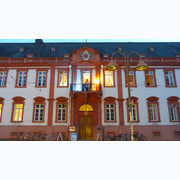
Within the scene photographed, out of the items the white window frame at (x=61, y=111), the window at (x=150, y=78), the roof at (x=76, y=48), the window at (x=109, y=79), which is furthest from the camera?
the roof at (x=76, y=48)

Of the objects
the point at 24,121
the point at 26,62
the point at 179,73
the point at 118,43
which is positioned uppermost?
the point at 118,43

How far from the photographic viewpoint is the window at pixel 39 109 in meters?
15.2

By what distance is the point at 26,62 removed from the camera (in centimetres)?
1684

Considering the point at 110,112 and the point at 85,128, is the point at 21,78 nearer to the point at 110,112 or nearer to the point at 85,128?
the point at 85,128

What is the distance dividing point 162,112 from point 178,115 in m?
1.74

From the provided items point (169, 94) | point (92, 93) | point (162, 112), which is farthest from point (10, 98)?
point (169, 94)

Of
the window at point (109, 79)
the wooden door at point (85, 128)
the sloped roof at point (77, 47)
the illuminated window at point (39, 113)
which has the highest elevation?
the sloped roof at point (77, 47)

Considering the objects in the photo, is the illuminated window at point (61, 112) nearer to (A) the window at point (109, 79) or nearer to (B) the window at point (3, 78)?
(A) the window at point (109, 79)

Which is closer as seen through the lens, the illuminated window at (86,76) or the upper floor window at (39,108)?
the upper floor window at (39,108)

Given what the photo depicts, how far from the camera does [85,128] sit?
15047 mm

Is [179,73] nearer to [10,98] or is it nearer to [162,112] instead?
[162,112]

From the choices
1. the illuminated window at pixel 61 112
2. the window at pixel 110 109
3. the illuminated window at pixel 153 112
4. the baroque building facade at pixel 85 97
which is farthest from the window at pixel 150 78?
the illuminated window at pixel 61 112

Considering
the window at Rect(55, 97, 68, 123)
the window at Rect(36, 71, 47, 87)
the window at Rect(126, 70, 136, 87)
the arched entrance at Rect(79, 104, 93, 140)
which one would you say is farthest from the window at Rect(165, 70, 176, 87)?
the window at Rect(36, 71, 47, 87)

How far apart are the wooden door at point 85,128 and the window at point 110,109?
1.80 meters
